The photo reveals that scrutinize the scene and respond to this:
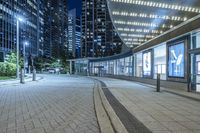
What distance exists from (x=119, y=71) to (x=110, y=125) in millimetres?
50755

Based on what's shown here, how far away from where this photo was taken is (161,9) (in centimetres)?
2994

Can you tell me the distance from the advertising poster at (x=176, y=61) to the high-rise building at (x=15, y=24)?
5985cm

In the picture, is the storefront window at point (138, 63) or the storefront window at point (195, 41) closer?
the storefront window at point (195, 41)

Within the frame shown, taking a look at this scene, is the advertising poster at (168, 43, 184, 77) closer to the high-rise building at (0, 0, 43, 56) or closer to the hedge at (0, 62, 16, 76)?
the hedge at (0, 62, 16, 76)

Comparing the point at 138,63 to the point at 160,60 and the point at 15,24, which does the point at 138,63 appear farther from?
the point at 15,24

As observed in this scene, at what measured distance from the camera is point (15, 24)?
302 ft

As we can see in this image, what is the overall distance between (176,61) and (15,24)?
7539 cm

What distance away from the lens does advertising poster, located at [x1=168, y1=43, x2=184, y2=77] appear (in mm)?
23256

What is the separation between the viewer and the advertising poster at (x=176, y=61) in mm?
23256

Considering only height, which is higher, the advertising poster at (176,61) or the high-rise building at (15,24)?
the high-rise building at (15,24)

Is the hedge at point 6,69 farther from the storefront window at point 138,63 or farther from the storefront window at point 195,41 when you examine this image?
the storefront window at point 195,41

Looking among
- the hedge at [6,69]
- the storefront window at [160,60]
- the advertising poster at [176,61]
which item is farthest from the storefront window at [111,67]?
the advertising poster at [176,61]

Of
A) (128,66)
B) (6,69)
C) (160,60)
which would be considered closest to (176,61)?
(160,60)

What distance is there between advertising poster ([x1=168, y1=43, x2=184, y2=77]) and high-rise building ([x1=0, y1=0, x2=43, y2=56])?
5985 centimetres
